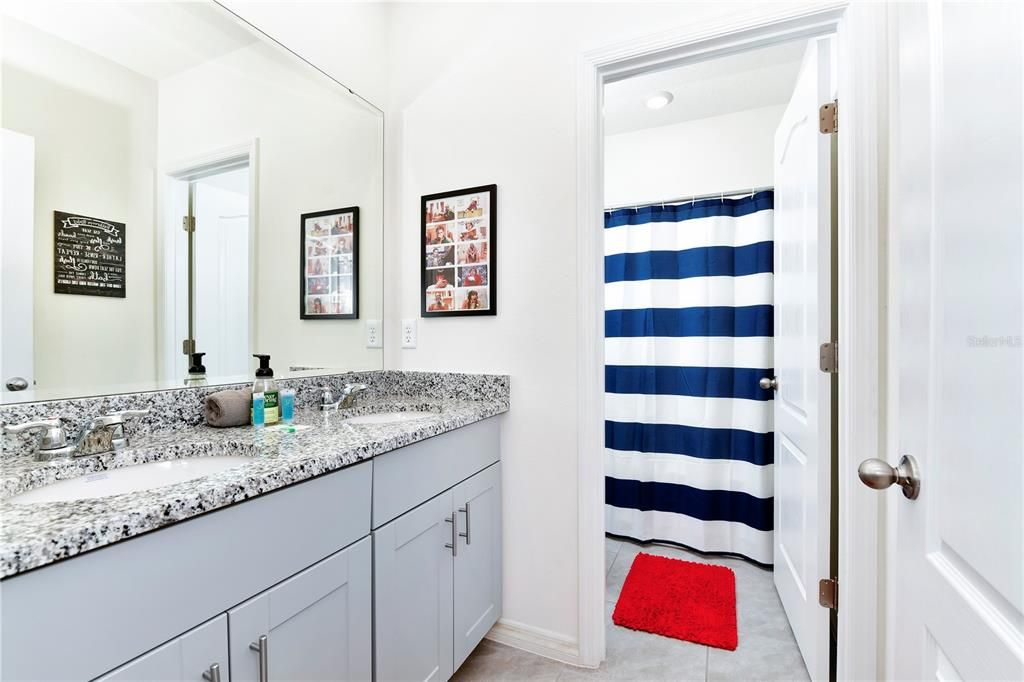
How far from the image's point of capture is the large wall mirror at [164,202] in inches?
39.0

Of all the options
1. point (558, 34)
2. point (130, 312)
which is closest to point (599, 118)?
point (558, 34)

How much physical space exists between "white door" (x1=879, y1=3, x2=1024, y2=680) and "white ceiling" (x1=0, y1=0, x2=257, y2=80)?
1.66m

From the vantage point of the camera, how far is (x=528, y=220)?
5.51ft

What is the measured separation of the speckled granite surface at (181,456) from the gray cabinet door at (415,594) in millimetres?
240

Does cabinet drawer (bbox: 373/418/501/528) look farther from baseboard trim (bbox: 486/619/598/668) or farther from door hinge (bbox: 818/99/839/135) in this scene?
door hinge (bbox: 818/99/839/135)

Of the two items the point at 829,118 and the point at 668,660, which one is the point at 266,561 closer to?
the point at 668,660

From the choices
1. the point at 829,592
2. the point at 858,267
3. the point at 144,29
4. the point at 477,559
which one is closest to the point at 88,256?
the point at 144,29

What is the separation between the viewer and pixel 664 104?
8.13 feet

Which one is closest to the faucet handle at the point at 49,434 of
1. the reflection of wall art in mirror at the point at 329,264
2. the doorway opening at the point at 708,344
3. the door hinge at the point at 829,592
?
the reflection of wall art in mirror at the point at 329,264

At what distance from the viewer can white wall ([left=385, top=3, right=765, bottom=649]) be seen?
1.61 metres

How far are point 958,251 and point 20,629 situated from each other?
46.9 inches

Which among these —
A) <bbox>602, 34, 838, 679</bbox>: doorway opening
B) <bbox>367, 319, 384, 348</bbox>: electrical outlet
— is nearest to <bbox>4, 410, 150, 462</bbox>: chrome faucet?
<bbox>367, 319, 384, 348</bbox>: electrical outlet

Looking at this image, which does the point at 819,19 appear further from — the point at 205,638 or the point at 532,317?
the point at 205,638

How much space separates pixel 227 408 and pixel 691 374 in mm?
2197
